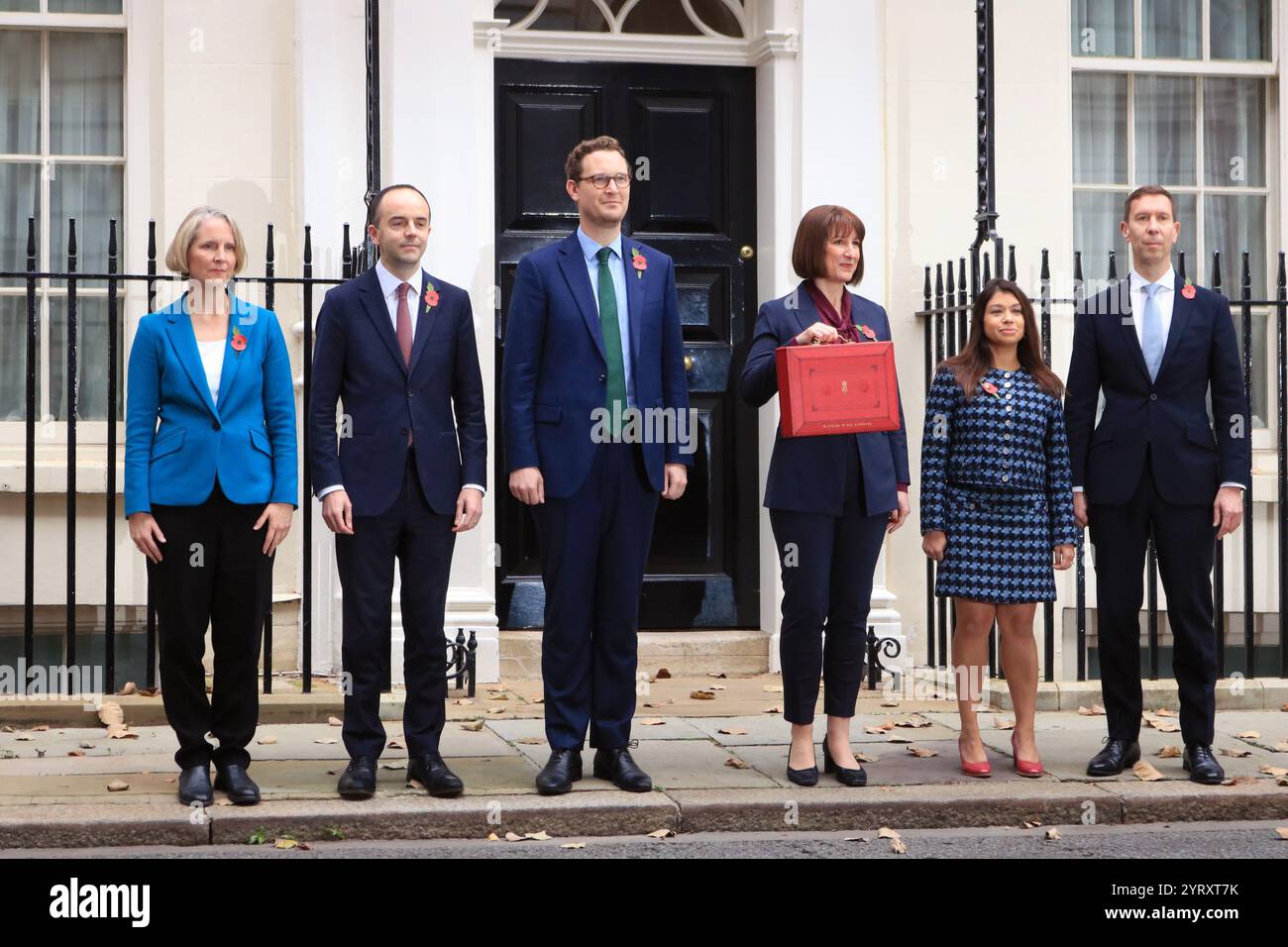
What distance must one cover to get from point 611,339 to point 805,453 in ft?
2.57

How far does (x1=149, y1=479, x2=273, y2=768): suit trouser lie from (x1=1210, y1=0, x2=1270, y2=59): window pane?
21.5 ft

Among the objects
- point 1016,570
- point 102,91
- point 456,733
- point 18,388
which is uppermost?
point 102,91

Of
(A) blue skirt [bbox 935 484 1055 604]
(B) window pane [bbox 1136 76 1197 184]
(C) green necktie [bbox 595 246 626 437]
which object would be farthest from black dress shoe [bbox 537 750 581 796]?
(B) window pane [bbox 1136 76 1197 184]

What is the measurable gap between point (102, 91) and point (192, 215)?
355 cm

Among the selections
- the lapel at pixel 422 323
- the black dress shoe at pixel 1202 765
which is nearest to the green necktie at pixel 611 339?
the lapel at pixel 422 323

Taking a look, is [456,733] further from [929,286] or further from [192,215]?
[929,286]

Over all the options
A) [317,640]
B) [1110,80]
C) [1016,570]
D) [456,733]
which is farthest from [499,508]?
[1110,80]

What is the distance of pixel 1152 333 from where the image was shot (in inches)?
249

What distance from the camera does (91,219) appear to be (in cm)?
888

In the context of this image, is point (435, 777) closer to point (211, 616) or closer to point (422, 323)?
A: point (211, 616)

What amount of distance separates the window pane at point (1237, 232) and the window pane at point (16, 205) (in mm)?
6361

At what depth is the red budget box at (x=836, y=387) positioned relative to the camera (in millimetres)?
5816

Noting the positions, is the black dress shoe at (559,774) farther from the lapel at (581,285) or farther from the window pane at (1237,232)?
the window pane at (1237,232)

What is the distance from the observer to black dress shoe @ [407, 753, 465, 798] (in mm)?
5703
